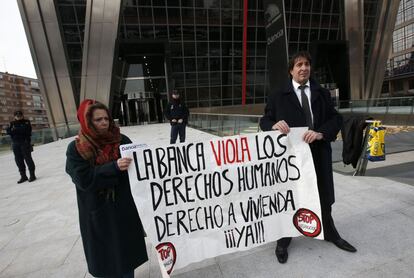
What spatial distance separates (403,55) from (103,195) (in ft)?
273

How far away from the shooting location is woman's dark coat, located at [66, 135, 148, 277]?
174cm

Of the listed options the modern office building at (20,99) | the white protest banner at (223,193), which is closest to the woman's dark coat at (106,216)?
the white protest banner at (223,193)

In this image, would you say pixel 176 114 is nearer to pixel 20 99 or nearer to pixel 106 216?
pixel 106 216

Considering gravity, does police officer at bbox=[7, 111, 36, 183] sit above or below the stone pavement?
above

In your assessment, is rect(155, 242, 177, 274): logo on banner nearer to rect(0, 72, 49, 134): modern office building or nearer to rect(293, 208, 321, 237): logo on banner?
rect(293, 208, 321, 237): logo on banner

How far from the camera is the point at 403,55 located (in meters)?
64.4

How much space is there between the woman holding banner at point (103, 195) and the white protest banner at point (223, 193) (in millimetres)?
115

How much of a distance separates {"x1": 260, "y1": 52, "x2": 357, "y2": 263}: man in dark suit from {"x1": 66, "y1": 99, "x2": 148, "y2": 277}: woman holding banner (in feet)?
4.73

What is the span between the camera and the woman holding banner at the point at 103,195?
1.75m

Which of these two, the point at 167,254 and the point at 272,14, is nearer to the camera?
the point at 167,254

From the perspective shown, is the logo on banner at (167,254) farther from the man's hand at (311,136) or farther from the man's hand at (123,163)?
the man's hand at (311,136)

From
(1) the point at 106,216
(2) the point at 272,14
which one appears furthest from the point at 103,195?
(2) the point at 272,14

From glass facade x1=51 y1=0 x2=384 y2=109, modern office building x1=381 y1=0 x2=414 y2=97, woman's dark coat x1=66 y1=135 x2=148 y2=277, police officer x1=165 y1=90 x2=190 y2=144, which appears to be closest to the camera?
woman's dark coat x1=66 y1=135 x2=148 y2=277

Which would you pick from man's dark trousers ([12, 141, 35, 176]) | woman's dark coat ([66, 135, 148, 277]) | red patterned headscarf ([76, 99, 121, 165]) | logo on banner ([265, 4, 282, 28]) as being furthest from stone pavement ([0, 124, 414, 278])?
logo on banner ([265, 4, 282, 28])
